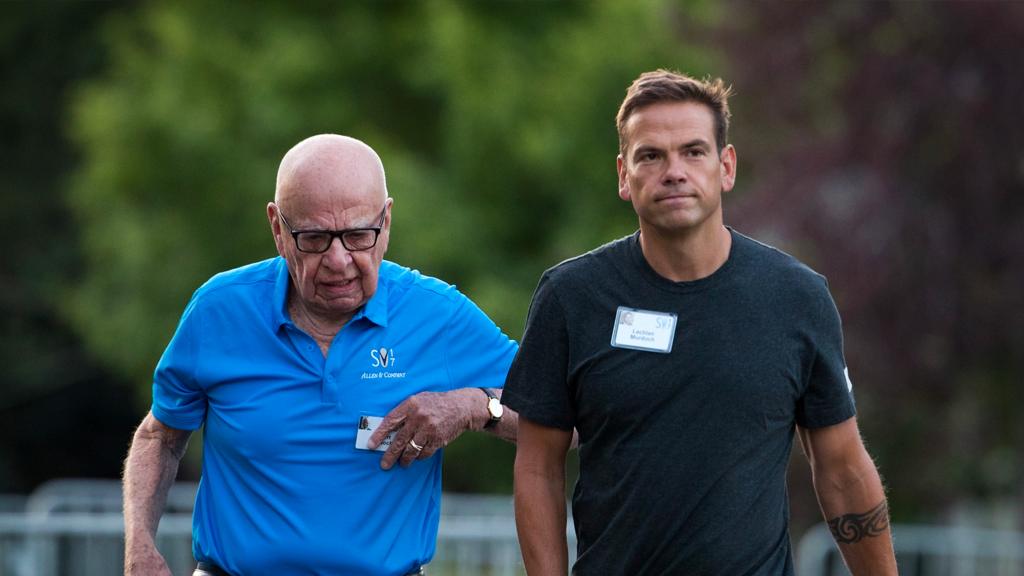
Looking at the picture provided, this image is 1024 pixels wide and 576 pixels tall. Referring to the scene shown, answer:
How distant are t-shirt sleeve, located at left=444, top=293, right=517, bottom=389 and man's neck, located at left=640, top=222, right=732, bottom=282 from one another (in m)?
0.72

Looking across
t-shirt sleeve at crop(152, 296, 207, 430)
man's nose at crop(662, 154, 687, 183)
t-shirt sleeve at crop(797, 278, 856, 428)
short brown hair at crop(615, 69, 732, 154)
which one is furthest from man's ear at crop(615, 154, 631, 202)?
t-shirt sleeve at crop(152, 296, 207, 430)

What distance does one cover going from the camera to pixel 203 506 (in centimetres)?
513

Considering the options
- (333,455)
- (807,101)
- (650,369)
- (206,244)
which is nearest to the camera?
(650,369)

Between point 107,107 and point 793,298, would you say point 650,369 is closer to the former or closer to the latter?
point 793,298

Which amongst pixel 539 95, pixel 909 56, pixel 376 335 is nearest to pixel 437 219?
pixel 539 95

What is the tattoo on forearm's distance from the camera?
15.8 ft

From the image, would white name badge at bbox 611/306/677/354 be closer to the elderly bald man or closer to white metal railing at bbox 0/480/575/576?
the elderly bald man

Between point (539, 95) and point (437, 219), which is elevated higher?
point (539, 95)

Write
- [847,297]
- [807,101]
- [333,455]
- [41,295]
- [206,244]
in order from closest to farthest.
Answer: [333,455] < [847,297] < [807,101] < [206,244] < [41,295]

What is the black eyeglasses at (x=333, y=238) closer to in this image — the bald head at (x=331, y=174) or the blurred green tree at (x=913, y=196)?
the bald head at (x=331, y=174)

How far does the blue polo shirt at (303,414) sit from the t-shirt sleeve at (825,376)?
105 cm

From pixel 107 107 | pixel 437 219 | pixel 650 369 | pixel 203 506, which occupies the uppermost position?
pixel 107 107

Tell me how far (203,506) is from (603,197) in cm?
1489

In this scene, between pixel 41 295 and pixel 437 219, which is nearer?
pixel 437 219
